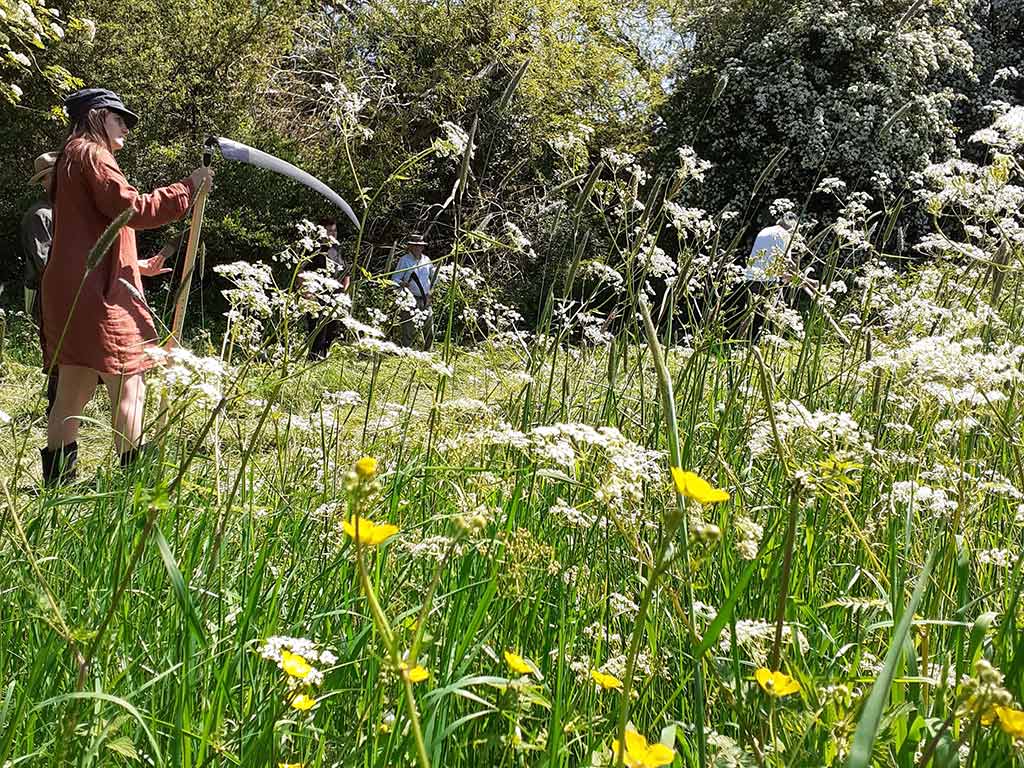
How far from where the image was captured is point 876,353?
2572 mm

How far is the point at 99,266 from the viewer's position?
387 centimetres

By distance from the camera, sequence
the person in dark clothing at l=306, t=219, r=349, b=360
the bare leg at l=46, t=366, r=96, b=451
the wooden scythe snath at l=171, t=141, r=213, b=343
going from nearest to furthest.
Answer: the person in dark clothing at l=306, t=219, r=349, b=360
the wooden scythe snath at l=171, t=141, r=213, b=343
the bare leg at l=46, t=366, r=96, b=451

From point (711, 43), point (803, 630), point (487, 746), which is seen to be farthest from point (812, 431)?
point (711, 43)

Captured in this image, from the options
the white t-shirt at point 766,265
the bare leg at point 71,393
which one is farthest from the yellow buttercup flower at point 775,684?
the bare leg at point 71,393

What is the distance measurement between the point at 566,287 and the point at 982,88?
17081 millimetres

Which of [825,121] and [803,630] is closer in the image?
[803,630]

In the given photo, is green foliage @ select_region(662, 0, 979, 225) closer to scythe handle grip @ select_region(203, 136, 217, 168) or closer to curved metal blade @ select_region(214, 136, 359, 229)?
scythe handle grip @ select_region(203, 136, 217, 168)

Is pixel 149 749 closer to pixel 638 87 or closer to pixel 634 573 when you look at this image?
pixel 634 573

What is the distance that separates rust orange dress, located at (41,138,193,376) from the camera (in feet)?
12.8

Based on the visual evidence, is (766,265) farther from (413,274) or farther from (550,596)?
(413,274)

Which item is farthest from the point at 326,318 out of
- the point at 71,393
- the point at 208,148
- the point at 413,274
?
the point at 413,274

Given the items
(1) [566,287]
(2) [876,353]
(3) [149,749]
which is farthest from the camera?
(2) [876,353]

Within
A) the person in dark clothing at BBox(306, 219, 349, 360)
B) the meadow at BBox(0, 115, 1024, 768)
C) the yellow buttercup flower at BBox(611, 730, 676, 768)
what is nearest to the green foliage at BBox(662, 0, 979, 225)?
the person in dark clothing at BBox(306, 219, 349, 360)

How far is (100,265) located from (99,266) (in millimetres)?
175
